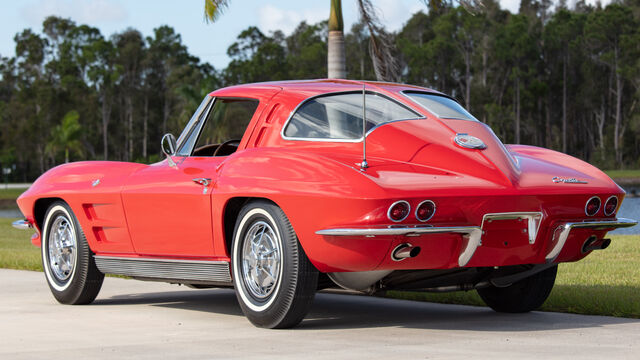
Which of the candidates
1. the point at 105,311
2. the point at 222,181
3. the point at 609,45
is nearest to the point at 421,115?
the point at 222,181

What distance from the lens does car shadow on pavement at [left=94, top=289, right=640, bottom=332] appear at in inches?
239

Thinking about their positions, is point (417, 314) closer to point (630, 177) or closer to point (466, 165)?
point (466, 165)

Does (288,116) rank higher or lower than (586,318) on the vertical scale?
higher

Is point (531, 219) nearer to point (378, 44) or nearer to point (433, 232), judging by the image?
point (433, 232)

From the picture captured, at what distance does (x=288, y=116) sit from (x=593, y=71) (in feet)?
264

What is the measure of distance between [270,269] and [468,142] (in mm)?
1460

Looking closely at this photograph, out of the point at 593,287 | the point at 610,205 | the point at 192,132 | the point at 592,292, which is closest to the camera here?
the point at 610,205

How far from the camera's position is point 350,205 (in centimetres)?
518

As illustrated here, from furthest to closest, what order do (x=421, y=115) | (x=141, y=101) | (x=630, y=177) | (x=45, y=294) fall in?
(x=141, y=101)
(x=630, y=177)
(x=45, y=294)
(x=421, y=115)

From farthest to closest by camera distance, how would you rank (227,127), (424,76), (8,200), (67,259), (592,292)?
(424,76)
(8,200)
(67,259)
(592,292)
(227,127)

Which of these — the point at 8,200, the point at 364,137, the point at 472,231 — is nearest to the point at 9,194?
the point at 8,200

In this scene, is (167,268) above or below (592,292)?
above

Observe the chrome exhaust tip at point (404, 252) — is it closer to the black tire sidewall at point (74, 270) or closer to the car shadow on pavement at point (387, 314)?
the car shadow on pavement at point (387, 314)

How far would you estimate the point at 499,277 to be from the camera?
6.13 m
